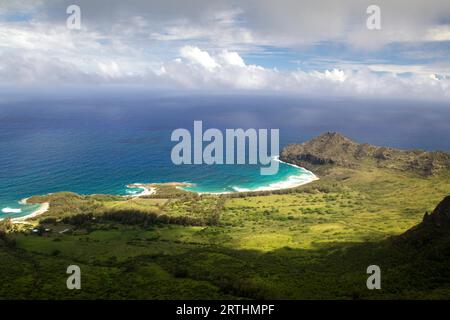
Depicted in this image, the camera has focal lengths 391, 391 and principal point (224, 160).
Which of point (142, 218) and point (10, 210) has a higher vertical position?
point (10, 210)

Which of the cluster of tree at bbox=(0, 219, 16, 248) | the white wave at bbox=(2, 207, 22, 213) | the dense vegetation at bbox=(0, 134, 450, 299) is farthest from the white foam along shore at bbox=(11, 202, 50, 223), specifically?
the cluster of tree at bbox=(0, 219, 16, 248)

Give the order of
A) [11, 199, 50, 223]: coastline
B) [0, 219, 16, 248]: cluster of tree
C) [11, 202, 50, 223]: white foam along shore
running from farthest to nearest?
[11, 202, 50, 223]: white foam along shore → [11, 199, 50, 223]: coastline → [0, 219, 16, 248]: cluster of tree

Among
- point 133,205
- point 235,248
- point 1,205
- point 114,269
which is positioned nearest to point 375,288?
point 235,248

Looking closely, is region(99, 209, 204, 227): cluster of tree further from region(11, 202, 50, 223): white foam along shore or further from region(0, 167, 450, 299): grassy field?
region(11, 202, 50, 223): white foam along shore

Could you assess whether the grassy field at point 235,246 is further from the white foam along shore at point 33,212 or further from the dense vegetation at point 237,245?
the white foam along shore at point 33,212

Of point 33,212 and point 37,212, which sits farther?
point 33,212

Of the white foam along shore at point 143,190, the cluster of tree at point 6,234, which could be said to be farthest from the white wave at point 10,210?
the white foam along shore at point 143,190

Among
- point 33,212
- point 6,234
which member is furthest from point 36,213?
point 6,234

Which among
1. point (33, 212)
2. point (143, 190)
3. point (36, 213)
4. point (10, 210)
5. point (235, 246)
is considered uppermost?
point (143, 190)

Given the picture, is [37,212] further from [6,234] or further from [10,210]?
[6,234]
